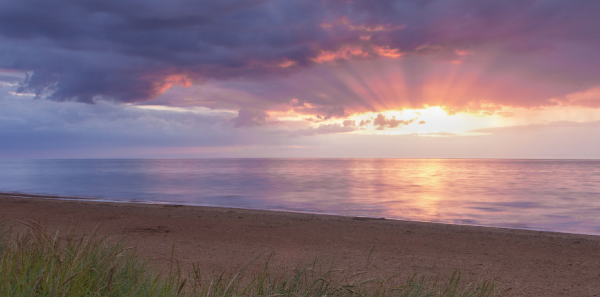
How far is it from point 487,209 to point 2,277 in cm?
2459

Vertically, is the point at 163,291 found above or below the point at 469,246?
above

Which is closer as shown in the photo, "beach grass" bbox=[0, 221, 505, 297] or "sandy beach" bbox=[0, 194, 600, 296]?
"beach grass" bbox=[0, 221, 505, 297]

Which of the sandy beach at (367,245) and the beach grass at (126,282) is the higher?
the beach grass at (126,282)

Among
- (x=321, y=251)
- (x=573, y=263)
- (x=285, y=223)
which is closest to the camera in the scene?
(x=573, y=263)

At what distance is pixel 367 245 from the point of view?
402 inches

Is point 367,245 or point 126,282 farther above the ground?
point 126,282

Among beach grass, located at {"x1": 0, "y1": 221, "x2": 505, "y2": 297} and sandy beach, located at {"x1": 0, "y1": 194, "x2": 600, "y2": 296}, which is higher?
beach grass, located at {"x1": 0, "y1": 221, "x2": 505, "y2": 297}

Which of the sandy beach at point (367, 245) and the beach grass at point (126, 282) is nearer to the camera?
the beach grass at point (126, 282)

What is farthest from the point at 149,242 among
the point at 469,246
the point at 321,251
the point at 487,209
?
the point at 487,209

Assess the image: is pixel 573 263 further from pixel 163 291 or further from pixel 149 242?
pixel 149 242

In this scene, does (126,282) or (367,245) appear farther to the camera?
(367,245)

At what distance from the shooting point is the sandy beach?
7.84 meters

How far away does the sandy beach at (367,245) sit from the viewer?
7844 millimetres

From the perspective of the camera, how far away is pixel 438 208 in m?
23.3
